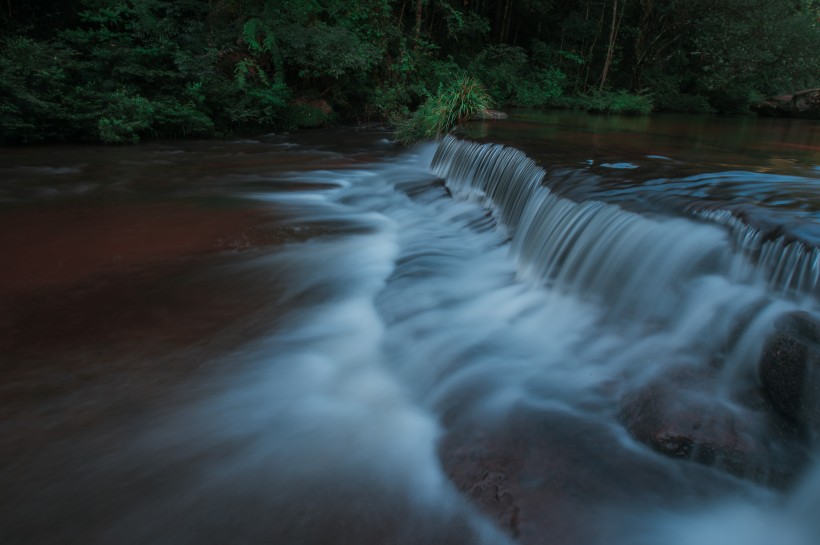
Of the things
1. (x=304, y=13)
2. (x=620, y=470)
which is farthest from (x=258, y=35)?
(x=620, y=470)

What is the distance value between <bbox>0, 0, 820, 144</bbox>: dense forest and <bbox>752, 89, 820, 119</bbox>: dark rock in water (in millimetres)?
1254

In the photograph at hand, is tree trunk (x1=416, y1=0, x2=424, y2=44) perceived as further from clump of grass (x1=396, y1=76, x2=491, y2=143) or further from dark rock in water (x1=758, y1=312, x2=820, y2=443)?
dark rock in water (x1=758, y1=312, x2=820, y2=443)

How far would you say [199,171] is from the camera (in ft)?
28.9

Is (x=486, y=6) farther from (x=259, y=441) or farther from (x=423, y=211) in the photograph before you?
(x=259, y=441)

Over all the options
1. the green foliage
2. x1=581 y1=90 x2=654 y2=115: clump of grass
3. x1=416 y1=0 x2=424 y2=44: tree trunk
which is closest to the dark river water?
the green foliage

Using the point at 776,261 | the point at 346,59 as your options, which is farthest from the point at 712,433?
the point at 346,59

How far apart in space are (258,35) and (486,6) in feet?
44.4

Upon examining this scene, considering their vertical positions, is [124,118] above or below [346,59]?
below

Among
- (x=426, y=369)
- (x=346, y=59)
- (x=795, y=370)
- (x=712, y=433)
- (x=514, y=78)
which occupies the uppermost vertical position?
(x=514, y=78)

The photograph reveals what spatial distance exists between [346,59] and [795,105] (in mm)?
15538

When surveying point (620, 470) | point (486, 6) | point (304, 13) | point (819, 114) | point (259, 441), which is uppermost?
point (486, 6)

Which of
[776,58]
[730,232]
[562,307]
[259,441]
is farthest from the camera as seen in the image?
[776,58]

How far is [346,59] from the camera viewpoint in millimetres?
12727

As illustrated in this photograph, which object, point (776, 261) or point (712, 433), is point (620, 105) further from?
point (712, 433)
